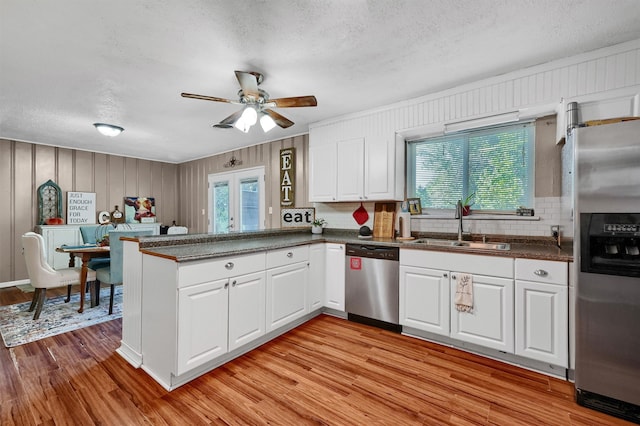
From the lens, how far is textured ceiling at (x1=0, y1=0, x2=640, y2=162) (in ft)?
5.63

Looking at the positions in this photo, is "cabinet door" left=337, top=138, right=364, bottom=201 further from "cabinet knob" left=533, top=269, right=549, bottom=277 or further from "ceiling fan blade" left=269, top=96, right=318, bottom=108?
"cabinet knob" left=533, top=269, right=549, bottom=277

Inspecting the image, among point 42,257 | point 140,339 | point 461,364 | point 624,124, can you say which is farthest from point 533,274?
point 42,257

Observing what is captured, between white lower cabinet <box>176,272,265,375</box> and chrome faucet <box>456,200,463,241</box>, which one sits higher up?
chrome faucet <box>456,200,463,241</box>

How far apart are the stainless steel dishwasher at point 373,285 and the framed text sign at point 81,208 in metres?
5.23

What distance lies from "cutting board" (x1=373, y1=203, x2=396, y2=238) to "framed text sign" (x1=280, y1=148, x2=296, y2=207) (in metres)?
1.52

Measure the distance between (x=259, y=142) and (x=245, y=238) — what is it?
8.21ft

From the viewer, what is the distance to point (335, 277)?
10.3 feet

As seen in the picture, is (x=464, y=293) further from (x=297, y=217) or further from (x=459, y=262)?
(x=297, y=217)

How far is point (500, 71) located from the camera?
8.20 ft

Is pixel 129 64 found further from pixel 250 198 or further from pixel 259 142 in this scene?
pixel 250 198

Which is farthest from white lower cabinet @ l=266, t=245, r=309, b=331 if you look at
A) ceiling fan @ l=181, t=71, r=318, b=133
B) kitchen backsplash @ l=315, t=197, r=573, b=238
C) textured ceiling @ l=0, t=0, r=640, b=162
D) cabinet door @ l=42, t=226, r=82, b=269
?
cabinet door @ l=42, t=226, r=82, b=269

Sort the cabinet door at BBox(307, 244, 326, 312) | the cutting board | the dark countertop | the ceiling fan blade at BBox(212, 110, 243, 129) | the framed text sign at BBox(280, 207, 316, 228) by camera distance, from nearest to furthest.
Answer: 1. the dark countertop
2. the ceiling fan blade at BBox(212, 110, 243, 129)
3. the cabinet door at BBox(307, 244, 326, 312)
4. the cutting board
5. the framed text sign at BBox(280, 207, 316, 228)

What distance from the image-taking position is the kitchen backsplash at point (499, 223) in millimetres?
2514

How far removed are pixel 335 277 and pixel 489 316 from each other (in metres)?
1.48
